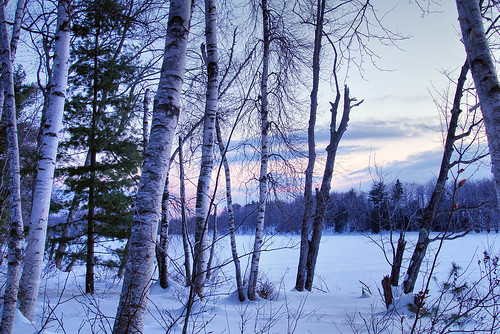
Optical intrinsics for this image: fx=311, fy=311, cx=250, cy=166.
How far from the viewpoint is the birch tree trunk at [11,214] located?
3098mm

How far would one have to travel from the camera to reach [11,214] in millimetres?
3537

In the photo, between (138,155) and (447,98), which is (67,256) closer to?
(138,155)

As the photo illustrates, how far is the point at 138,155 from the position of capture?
833 centimetres

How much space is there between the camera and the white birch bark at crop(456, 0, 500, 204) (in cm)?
184

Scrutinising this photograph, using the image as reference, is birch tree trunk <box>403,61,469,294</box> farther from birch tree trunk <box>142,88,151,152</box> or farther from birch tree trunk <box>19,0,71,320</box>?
birch tree trunk <box>142,88,151,152</box>

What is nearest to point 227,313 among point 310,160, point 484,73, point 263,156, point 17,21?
point 263,156

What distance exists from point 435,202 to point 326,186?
3.16 meters

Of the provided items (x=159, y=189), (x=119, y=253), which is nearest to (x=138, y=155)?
(x=119, y=253)

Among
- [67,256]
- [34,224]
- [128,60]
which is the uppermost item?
[128,60]

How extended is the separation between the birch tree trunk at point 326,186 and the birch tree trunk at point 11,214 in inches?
281

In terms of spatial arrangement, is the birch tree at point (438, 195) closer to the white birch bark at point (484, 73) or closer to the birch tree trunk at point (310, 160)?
the birch tree trunk at point (310, 160)

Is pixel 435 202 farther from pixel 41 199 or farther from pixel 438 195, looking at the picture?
pixel 41 199

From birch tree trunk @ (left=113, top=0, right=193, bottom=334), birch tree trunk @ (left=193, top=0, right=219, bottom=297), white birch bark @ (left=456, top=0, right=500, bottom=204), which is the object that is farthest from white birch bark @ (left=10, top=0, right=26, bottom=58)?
white birch bark @ (left=456, top=0, right=500, bottom=204)

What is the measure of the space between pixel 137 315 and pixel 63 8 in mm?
4117
